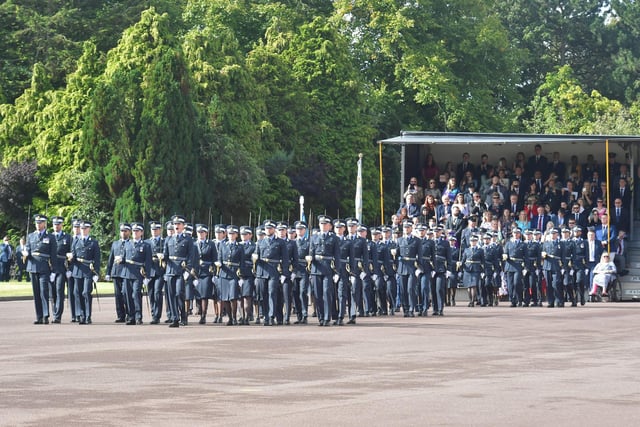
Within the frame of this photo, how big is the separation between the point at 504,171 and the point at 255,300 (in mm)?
15721

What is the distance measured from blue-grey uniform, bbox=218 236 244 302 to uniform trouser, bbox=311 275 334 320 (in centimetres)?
137

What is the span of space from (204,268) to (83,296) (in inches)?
85.6

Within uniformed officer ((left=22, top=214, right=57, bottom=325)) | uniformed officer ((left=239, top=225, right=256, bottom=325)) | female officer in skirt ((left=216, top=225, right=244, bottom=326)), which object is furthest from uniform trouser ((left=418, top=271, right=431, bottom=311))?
uniformed officer ((left=22, top=214, right=57, bottom=325))

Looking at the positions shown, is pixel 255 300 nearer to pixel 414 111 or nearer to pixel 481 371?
pixel 481 371

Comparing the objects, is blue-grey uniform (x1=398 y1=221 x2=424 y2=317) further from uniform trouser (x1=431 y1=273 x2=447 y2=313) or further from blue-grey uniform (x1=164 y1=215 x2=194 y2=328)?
blue-grey uniform (x1=164 y1=215 x2=194 y2=328)

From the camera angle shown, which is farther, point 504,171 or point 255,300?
point 504,171

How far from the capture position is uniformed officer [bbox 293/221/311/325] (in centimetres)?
2562

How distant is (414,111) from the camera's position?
6800cm

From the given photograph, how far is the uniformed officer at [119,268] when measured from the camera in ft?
82.6

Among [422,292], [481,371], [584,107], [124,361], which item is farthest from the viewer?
[584,107]

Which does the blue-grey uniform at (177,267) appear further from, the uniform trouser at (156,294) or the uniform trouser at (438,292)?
the uniform trouser at (438,292)

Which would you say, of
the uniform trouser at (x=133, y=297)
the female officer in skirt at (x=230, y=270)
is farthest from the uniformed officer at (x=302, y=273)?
the uniform trouser at (x=133, y=297)

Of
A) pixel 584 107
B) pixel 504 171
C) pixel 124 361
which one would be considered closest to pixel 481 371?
pixel 124 361

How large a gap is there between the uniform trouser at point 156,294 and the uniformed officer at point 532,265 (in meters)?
11.6
